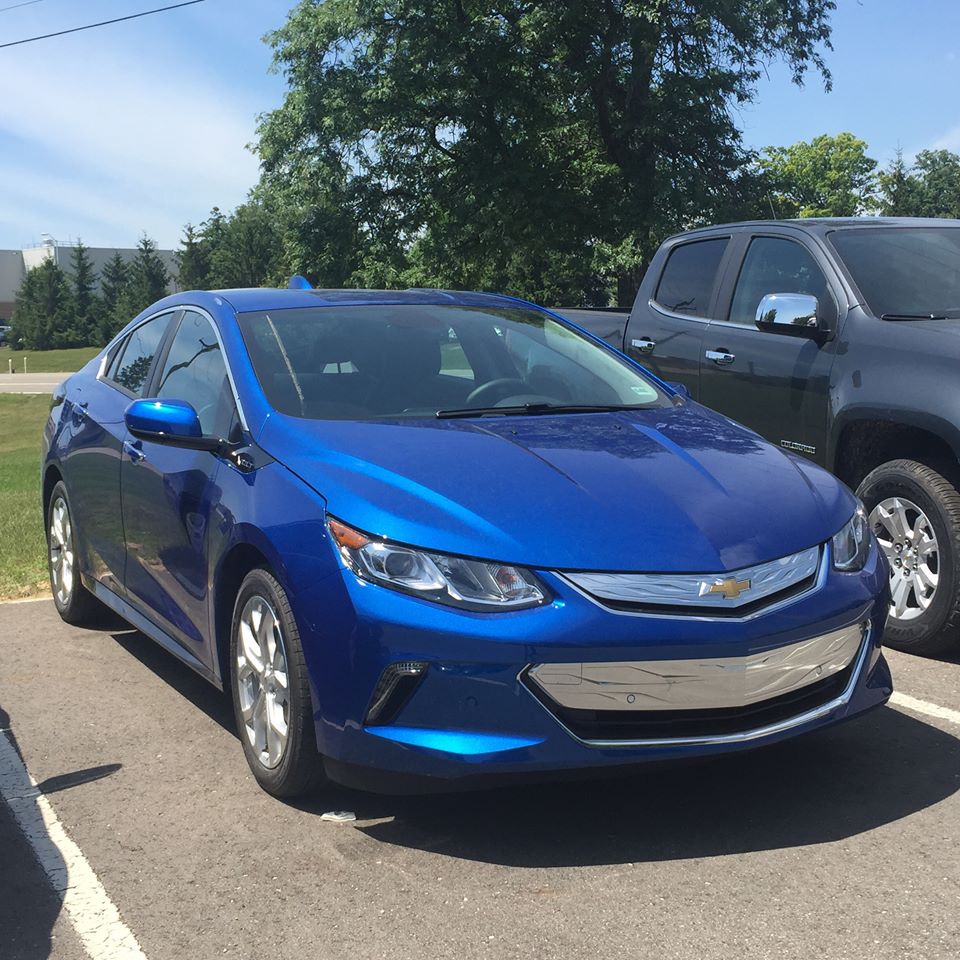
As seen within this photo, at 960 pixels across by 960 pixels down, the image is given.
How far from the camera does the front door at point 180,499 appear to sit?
4.30 m

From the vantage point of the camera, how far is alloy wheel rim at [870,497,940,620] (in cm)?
546

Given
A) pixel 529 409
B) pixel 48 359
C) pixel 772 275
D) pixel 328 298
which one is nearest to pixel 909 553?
pixel 772 275

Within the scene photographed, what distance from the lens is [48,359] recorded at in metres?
98.6

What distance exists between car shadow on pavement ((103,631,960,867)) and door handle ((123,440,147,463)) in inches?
66.4

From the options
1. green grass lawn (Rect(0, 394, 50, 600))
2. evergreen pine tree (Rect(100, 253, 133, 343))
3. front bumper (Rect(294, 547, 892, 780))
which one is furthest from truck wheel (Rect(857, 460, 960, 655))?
evergreen pine tree (Rect(100, 253, 133, 343))

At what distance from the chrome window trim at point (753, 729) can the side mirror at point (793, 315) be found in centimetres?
265

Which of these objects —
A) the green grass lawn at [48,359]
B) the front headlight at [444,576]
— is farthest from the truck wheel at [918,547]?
the green grass lawn at [48,359]

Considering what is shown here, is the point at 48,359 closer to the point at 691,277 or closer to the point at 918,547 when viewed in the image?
the point at 691,277

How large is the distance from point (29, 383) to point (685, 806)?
63.5 m

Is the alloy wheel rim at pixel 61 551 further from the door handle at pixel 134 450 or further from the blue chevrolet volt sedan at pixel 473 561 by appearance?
the blue chevrolet volt sedan at pixel 473 561

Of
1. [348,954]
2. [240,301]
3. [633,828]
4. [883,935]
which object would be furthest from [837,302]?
[348,954]

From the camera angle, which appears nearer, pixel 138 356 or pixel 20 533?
pixel 138 356

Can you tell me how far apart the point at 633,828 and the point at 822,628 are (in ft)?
2.58

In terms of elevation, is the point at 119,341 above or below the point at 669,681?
above
